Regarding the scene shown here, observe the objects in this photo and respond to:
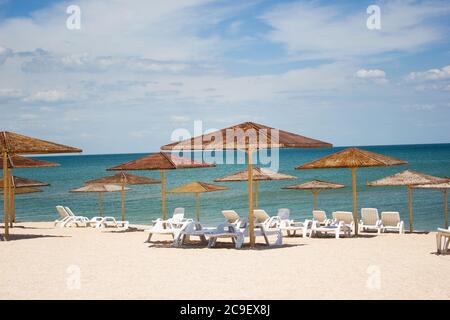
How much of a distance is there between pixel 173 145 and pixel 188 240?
8.16 ft

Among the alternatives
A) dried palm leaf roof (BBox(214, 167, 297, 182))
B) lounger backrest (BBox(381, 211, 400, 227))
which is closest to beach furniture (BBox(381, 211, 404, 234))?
lounger backrest (BBox(381, 211, 400, 227))

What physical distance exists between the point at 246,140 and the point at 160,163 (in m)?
3.21

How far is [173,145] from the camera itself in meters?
11.6

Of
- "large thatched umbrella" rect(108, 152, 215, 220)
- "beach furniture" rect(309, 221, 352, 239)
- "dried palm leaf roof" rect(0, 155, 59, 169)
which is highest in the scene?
"dried palm leaf roof" rect(0, 155, 59, 169)

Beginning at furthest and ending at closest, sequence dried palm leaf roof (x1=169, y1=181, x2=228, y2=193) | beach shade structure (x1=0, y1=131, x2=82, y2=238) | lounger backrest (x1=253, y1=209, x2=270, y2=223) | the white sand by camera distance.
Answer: lounger backrest (x1=253, y1=209, x2=270, y2=223) < dried palm leaf roof (x1=169, y1=181, x2=228, y2=193) < beach shade structure (x1=0, y1=131, x2=82, y2=238) < the white sand

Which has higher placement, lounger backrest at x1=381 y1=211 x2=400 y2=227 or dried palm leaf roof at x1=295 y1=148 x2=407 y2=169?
dried palm leaf roof at x1=295 y1=148 x2=407 y2=169

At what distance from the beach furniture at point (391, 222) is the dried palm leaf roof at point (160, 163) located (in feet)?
15.8

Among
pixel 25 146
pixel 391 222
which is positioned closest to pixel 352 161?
pixel 391 222

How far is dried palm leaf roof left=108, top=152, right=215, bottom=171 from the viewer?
13.2 m

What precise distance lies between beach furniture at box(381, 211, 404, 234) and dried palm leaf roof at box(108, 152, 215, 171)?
4.82 meters

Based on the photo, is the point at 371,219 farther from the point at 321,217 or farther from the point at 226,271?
the point at 226,271

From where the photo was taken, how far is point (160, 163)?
13.6 m

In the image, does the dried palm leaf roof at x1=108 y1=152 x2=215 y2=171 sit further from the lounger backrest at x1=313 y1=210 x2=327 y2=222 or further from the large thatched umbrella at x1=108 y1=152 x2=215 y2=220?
the lounger backrest at x1=313 y1=210 x2=327 y2=222
